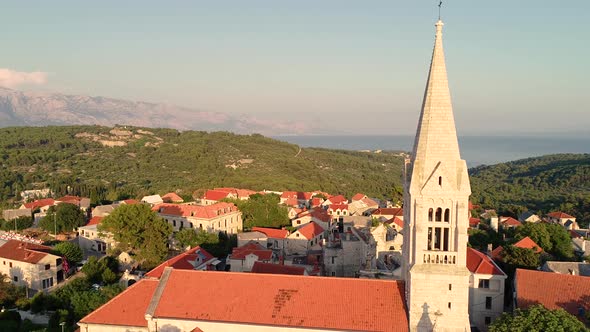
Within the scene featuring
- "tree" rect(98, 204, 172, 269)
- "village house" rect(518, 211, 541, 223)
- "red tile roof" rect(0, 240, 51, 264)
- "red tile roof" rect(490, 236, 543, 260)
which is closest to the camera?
"red tile roof" rect(0, 240, 51, 264)

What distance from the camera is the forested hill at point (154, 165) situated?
10681 cm

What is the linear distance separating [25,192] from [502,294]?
340 ft

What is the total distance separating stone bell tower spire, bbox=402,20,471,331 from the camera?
69.3ft

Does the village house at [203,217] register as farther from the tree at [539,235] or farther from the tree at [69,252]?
the tree at [539,235]

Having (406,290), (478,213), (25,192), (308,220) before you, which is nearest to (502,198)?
(478,213)

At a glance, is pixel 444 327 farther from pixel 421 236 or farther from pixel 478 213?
pixel 478 213

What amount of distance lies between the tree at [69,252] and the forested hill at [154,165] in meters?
41.1

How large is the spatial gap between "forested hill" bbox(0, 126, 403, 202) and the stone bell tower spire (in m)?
79.0

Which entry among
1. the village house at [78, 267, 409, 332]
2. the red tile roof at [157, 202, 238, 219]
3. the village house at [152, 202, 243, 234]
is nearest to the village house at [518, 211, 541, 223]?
the village house at [152, 202, 243, 234]

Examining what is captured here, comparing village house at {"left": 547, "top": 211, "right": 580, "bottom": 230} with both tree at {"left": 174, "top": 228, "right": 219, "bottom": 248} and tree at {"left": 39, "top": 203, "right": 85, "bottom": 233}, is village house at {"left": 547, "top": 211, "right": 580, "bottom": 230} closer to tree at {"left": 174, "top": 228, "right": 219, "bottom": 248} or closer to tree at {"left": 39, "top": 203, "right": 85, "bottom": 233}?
tree at {"left": 174, "top": 228, "right": 219, "bottom": 248}

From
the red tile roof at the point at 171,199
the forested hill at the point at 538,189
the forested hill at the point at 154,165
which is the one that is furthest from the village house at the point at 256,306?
the forested hill at the point at 538,189

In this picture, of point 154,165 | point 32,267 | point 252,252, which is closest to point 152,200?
point 32,267

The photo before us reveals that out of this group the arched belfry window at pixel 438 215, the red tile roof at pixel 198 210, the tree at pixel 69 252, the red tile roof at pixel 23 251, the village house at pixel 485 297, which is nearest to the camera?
the arched belfry window at pixel 438 215

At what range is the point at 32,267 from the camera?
44969 mm
